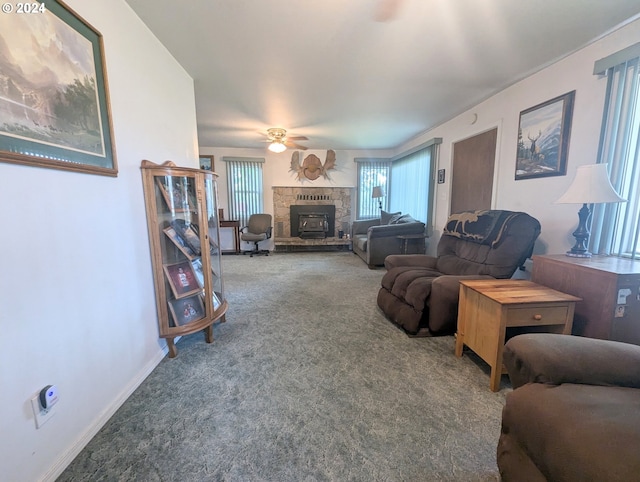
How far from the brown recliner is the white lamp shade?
0.47 m

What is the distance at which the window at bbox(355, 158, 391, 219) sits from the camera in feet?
20.1

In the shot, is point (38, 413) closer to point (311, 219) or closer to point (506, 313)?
point (506, 313)

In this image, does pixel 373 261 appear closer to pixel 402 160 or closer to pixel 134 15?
pixel 402 160

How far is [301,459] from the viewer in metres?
1.15

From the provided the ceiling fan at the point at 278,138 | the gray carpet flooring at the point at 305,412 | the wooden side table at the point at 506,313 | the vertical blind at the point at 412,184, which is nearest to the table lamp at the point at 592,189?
the wooden side table at the point at 506,313

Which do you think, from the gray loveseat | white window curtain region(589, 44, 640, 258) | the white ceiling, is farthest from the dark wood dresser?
the gray loveseat

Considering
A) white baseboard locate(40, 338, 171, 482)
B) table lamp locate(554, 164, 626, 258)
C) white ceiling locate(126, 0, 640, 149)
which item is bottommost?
white baseboard locate(40, 338, 171, 482)

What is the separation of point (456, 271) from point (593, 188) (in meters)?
1.15

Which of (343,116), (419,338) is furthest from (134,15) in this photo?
(419,338)

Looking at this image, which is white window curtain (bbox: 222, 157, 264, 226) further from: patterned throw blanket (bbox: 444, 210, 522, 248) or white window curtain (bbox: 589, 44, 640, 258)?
white window curtain (bbox: 589, 44, 640, 258)

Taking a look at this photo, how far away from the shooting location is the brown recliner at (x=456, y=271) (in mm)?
2111

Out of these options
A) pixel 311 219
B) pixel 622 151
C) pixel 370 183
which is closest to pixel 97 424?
pixel 622 151

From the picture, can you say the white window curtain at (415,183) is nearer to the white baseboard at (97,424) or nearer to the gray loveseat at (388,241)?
the gray loveseat at (388,241)

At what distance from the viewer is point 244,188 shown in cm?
591
